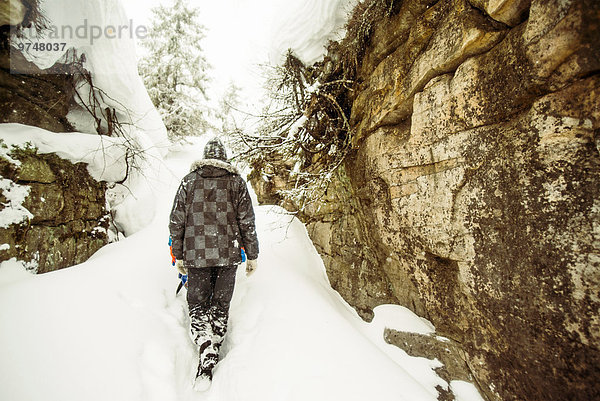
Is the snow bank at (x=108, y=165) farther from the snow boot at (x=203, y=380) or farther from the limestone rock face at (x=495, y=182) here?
the limestone rock face at (x=495, y=182)

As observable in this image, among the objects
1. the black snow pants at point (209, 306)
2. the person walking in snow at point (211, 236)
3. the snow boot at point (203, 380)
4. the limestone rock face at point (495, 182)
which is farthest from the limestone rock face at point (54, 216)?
the limestone rock face at point (495, 182)

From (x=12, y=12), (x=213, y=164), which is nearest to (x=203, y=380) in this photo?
(x=213, y=164)

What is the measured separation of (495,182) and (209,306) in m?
3.09

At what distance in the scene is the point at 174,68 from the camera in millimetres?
10398

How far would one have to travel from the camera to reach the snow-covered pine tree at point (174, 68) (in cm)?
1027

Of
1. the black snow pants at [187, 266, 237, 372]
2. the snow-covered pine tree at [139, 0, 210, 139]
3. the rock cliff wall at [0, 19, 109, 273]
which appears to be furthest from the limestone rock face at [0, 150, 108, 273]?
the snow-covered pine tree at [139, 0, 210, 139]

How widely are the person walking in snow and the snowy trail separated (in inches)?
15.0

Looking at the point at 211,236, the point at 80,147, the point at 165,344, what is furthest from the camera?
the point at 80,147

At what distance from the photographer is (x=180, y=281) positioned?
312 centimetres

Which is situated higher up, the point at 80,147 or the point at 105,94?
the point at 105,94

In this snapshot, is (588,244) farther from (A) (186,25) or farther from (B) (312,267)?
(A) (186,25)

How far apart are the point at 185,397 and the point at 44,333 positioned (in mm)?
1367

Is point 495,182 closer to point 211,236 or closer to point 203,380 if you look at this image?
point 211,236

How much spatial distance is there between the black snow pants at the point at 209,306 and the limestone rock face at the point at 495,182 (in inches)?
81.9
